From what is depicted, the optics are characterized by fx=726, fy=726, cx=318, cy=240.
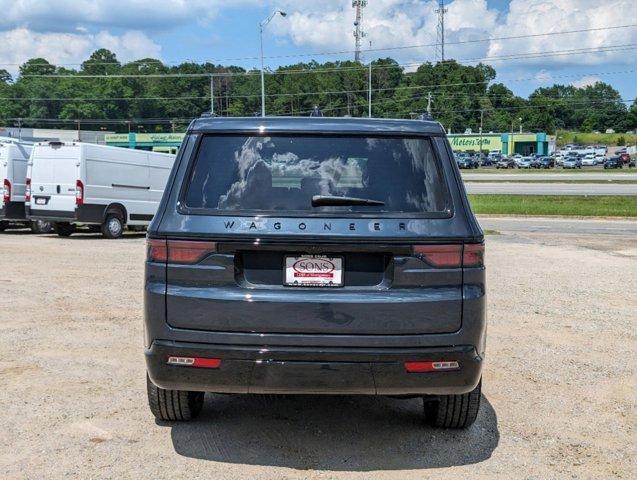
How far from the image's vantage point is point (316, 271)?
12.8ft

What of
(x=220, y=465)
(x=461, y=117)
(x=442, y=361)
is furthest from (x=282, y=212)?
(x=461, y=117)

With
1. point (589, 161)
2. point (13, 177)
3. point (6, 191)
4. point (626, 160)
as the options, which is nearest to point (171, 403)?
point (6, 191)

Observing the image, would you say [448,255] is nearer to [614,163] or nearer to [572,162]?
[614,163]

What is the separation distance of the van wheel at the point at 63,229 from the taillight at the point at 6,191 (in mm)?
1371

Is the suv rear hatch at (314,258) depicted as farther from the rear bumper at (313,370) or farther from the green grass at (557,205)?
the green grass at (557,205)

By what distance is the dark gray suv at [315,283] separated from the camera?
385cm

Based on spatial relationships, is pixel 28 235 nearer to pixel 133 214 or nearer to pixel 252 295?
pixel 133 214

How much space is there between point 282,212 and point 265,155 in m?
0.39

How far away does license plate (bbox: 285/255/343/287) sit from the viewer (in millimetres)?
3891

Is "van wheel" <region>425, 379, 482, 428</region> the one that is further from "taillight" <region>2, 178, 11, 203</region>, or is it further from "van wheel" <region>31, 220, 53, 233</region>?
"van wheel" <region>31, 220, 53, 233</region>

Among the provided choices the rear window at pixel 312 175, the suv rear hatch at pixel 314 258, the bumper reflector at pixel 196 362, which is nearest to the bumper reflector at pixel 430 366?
the suv rear hatch at pixel 314 258

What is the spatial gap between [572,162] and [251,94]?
4896 cm

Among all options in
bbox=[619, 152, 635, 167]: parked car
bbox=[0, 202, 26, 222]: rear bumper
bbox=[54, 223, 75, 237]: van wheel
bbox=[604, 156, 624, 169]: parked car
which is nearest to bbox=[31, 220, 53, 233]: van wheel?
bbox=[0, 202, 26, 222]: rear bumper

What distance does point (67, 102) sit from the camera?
132 m
